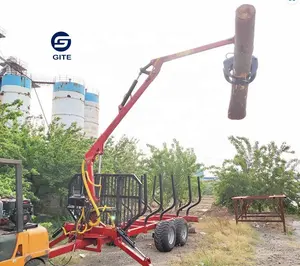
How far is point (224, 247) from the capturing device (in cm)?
920

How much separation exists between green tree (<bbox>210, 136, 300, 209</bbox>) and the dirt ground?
19.8 ft

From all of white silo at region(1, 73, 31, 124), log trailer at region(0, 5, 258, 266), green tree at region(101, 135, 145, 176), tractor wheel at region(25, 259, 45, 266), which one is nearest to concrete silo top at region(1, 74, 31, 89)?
white silo at region(1, 73, 31, 124)

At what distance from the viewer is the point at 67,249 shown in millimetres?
6602

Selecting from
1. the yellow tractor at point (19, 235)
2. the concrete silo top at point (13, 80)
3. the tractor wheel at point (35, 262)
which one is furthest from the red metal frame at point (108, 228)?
the concrete silo top at point (13, 80)

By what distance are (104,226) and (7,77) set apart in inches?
1125

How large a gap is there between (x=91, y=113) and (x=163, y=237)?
3065 centimetres

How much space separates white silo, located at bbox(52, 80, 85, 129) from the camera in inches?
1331

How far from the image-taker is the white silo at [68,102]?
33.8m

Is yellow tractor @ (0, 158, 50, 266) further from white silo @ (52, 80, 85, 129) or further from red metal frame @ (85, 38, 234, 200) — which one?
white silo @ (52, 80, 85, 129)

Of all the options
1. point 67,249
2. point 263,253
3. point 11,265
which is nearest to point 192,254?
point 263,253

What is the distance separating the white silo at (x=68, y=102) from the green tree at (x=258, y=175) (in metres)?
18.2

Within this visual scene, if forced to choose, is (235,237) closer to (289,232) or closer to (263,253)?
(263,253)

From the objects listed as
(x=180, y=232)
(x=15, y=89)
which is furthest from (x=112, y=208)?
(x=15, y=89)

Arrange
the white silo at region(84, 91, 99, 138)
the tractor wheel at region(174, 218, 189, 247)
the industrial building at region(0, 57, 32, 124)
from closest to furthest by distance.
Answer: the tractor wheel at region(174, 218, 189, 247), the industrial building at region(0, 57, 32, 124), the white silo at region(84, 91, 99, 138)
